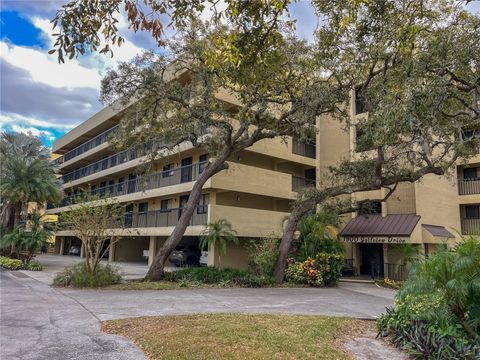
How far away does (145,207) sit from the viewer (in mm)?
31719

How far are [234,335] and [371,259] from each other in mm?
19864

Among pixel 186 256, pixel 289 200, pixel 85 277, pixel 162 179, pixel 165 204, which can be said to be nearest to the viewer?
pixel 85 277

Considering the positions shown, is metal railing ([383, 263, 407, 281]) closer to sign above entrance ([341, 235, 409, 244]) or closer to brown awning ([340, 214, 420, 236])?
sign above entrance ([341, 235, 409, 244])

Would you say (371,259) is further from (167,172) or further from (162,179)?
(162,179)

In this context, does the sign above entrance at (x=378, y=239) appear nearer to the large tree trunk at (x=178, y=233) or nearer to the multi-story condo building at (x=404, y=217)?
the multi-story condo building at (x=404, y=217)

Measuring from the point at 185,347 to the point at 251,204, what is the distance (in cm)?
1933

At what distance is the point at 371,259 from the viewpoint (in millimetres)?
25547

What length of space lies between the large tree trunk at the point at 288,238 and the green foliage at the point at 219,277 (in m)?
0.89

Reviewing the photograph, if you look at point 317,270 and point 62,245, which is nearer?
point 317,270

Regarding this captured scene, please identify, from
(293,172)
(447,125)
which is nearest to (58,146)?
(293,172)

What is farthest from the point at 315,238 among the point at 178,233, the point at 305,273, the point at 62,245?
the point at 62,245

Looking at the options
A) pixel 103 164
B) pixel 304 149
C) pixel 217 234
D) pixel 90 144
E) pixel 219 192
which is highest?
pixel 90 144

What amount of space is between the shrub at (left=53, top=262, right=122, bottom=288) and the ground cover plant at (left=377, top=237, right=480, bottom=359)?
1164 centimetres

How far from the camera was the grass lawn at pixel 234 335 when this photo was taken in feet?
21.8
